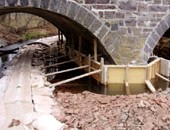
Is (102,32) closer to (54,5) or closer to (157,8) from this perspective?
(54,5)

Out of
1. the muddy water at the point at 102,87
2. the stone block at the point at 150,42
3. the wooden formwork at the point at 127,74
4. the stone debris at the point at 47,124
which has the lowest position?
the muddy water at the point at 102,87

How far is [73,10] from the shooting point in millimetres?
7223

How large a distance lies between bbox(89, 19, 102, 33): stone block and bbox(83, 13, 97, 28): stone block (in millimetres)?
69

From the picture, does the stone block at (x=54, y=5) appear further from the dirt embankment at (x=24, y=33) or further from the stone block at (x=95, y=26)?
the dirt embankment at (x=24, y=33)

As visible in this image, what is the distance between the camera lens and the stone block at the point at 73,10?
720 centimetres

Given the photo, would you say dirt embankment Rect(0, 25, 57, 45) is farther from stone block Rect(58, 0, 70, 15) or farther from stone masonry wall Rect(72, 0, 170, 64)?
stone block Rect(58, 0, 70, 15)

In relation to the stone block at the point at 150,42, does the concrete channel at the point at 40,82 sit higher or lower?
lower

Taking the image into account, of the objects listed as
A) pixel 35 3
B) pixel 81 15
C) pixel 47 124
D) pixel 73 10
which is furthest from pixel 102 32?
pixel 47 124

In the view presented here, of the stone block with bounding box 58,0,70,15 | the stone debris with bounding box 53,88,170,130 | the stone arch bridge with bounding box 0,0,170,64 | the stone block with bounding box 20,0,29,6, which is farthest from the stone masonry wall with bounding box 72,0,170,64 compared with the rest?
the stone debris with bounding box 53,88,170,130

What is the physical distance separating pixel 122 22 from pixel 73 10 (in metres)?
1.30

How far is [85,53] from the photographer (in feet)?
32.6

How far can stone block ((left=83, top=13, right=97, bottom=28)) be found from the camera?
739cm

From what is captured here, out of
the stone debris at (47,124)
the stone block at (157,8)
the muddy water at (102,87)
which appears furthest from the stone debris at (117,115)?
the stone block at (157,8)

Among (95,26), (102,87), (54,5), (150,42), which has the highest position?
(54,5)
